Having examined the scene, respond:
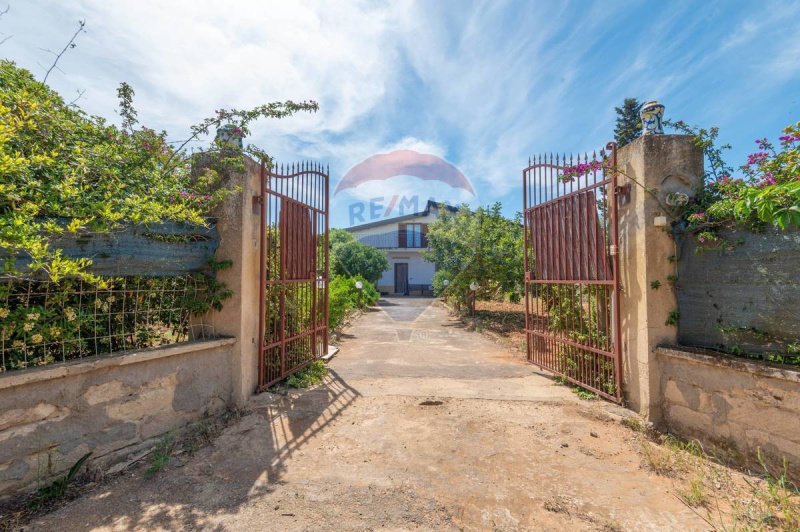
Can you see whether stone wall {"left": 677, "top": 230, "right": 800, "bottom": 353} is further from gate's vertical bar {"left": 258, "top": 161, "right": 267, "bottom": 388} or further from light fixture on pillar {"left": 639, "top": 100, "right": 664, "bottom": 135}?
gate's vertical bar {"left": 258, "top": 161, "right": 267, "bottom": 388}

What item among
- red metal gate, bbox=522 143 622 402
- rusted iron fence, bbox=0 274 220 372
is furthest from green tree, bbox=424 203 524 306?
rusted iron fence, bbox=0 274 220 372

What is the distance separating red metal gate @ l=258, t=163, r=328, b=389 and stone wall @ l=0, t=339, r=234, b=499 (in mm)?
847

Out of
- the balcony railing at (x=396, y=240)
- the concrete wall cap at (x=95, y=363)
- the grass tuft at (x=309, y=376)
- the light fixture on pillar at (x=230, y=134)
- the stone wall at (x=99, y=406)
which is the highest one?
the balcony railing at (x=396, y=240)

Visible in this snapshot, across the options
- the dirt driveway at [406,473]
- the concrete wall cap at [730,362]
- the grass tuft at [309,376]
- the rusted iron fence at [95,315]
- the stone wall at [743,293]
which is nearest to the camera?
the dirt driveway at [406,473]

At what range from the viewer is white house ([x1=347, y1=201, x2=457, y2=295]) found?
25625 mm

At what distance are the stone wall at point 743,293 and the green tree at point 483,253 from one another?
22.9 ft

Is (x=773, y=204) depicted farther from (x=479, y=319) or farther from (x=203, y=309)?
(x=479, y=319)

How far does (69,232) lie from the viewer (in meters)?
2.45

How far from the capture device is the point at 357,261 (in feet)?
63.7

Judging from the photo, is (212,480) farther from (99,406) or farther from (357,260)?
(357,260)

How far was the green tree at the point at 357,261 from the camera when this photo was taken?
19172 millimetres

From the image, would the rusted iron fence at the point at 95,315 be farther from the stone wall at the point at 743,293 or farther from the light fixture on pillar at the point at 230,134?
the stone wall at the point at 743,293

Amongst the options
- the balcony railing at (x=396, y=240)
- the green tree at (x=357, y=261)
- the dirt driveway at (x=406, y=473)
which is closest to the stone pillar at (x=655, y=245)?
the dirt driveway at (x=406, y=473)

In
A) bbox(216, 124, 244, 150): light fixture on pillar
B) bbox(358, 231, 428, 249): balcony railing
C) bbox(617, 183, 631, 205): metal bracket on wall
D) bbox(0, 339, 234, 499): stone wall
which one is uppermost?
bbox(358, 231, 428, 249): balcony railing
